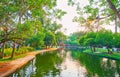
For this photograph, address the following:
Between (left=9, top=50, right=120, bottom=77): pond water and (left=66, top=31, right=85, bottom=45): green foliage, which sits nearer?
(left=9, top=50, right=120, bottom=77): pond water

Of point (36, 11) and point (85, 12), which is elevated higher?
point (36, 11)

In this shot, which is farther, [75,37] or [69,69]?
[75,37]

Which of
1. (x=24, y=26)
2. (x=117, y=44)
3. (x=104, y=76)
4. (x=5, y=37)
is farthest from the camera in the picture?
(x=117, y=44)

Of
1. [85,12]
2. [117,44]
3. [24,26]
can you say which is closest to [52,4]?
[24,26]

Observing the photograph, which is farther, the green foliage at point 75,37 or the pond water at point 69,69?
the green foliage at point 75,37

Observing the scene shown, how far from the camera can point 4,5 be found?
86.8 ft

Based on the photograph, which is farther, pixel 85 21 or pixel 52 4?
pixel 52 4

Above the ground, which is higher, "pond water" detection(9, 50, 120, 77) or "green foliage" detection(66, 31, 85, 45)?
"green foliage" detection(66, 31, 85, 45)

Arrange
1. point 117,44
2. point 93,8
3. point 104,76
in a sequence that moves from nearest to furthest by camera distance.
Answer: point 93,8
point 104,76
point 117,44

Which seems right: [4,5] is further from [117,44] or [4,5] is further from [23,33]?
[117,44]

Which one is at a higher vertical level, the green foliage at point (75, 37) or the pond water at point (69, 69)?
the green foliage at point (75, 37)

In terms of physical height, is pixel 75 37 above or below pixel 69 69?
above

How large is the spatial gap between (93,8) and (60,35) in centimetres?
10473

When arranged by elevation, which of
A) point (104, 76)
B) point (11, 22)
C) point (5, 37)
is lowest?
point (104, 76)
